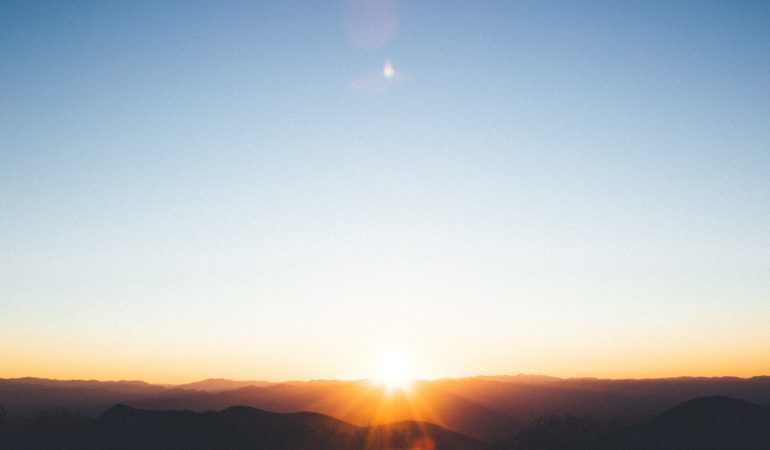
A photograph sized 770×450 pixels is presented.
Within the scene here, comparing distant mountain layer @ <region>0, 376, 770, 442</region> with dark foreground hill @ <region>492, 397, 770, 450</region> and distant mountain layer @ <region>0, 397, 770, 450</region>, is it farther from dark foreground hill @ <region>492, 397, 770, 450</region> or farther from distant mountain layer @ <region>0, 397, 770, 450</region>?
dark foreground hill @ <region>492, 397, 770, 450</region>

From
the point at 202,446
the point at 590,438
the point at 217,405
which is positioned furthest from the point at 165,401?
the point at 590,438

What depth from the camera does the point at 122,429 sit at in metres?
46.4

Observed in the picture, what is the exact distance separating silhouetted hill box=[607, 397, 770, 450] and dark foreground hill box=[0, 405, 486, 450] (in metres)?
12.3

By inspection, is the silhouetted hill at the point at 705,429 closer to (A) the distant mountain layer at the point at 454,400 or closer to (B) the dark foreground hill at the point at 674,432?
(B) the dark foreground hill at the point at 674,432

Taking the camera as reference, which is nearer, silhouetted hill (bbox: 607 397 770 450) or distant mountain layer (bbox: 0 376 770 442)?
silhouetted hill (bbox: 607 397 770 450)

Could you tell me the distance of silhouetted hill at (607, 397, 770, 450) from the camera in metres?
39.7

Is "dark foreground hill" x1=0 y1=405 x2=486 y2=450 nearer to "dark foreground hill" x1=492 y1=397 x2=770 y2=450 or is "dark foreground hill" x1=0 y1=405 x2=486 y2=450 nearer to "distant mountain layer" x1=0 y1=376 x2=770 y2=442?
"dark foreground hill" x1=492 y1=397 x2=770 y2=450

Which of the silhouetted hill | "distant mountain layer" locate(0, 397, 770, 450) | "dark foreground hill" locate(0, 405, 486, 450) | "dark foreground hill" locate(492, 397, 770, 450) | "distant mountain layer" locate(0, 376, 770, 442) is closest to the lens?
the silhouetted hill

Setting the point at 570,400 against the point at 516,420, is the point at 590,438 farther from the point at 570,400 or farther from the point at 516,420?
the point at 570,400

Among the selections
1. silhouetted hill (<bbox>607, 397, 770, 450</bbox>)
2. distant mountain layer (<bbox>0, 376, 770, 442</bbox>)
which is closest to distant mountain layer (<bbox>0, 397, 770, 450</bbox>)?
silhouetted hill (<bbox>607, 397, 770, 450</bbox>)

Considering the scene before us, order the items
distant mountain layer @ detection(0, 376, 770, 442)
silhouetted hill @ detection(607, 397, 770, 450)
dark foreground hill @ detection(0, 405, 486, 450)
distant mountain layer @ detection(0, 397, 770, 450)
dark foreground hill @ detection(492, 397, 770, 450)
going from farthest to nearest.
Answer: distant mountain layer @ detection(0, 376, 770, 442), dark foreground hill @ detection(0, 405, 486, 450), distant mountain layer @ detection(0, 397, 770, 450), dark foreground hill @ detection(492, 397, 770, 450), silhouetted hill @ detection(607, 397, 770, 450)

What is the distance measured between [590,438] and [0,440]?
46.0m

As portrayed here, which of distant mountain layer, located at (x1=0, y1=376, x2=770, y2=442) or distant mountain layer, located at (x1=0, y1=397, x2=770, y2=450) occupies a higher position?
distant mountain layer, located at (x1=0, y1=397, x2=770, y2=450)

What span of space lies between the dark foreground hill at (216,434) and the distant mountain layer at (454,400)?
44247 millimetres
